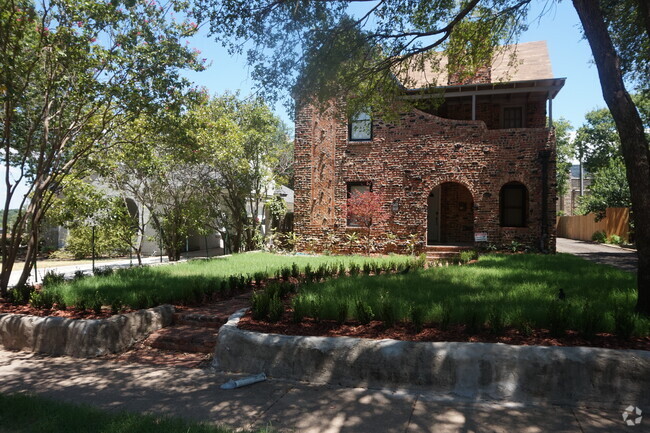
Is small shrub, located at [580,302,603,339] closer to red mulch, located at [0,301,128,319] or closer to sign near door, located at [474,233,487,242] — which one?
red mulch, located at [0,301,128,319]

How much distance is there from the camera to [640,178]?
490 cm

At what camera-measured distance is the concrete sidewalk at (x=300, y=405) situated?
336 cm

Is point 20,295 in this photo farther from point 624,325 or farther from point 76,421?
point 624,325

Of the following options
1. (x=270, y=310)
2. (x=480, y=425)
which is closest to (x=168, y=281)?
(x=270, y=310)

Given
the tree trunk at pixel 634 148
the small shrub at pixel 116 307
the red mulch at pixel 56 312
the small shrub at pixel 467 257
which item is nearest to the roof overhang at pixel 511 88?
the small shrub at pixel 467 257

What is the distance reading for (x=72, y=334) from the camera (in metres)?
5.76

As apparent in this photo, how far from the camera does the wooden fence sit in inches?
896

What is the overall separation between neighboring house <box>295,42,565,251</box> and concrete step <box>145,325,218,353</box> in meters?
9.49

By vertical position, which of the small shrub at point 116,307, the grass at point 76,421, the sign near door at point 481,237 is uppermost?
the sign near door at point 481,237

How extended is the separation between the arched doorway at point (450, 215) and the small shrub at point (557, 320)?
42.3ft

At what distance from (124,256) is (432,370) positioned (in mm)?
19827

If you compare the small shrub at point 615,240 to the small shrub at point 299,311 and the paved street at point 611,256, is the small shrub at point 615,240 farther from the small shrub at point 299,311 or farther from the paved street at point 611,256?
the small shrub at point 299,311

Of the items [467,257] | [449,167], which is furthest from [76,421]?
[449,167]

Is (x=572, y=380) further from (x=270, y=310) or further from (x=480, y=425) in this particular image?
(x=270, y=310)
